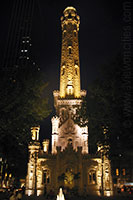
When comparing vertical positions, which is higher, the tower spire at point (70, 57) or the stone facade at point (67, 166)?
the tower spire at point (70, 57)

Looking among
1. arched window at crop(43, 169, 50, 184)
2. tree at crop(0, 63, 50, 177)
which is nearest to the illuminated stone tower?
arched window at crop(43, 169, 50, 184)

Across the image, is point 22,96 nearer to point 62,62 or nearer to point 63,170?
point 63,170

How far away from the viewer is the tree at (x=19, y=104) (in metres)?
16.8

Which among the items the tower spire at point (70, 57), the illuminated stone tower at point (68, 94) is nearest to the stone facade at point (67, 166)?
the illuminated stone tower at point (68, 94)

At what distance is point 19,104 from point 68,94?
26471 mm

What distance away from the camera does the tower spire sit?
44.1 meters

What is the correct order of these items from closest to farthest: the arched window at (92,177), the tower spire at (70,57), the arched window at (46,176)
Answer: the arched window at (92,177) < the arched window at (46,176) < the tower spire at (70,57)

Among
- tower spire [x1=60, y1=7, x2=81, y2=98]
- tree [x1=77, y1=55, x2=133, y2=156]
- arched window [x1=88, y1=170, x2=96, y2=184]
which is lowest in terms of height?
arched window [x1=88, y1=170, x2=96, y2=184]

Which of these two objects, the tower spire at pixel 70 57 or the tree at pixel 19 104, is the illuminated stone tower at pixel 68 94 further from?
the tree at pixel 19 104

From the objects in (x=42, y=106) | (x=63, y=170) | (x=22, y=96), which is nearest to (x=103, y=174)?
(x=63, y=170)

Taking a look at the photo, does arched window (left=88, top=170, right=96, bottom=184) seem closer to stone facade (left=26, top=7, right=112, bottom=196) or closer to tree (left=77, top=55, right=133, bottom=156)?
→ stone facade (left=26, top=7, right=112, bottom=196)

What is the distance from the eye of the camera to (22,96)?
17531mm

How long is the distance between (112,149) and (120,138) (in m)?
1.98

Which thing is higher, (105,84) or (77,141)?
(105,84)
